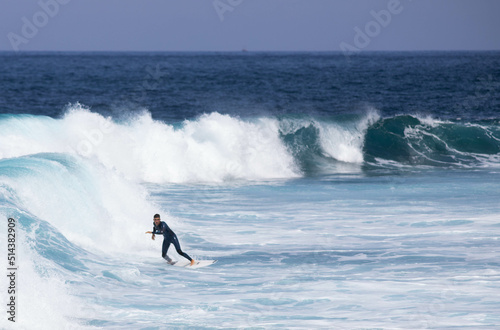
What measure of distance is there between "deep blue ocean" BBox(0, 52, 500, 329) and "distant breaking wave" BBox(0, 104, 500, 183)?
87mm

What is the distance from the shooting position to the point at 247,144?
28.8 metres

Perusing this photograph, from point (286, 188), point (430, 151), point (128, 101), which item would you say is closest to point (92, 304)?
point (286, 188)

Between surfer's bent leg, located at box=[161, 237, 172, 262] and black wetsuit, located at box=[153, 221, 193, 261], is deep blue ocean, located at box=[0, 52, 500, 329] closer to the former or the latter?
surfer's bent leg, located at box=[161, 237, 172, 262]

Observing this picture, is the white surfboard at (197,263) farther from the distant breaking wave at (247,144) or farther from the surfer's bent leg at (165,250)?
the distant breaking wave at (247,144)

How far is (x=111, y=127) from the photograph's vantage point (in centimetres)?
2838

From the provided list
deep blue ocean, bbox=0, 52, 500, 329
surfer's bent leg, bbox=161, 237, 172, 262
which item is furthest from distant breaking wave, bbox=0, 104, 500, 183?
surfer's bent leg, bbox=161, 237, 172, 262

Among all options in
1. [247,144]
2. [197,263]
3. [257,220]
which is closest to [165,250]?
[197,263]

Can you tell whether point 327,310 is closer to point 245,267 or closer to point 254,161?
point 245,267

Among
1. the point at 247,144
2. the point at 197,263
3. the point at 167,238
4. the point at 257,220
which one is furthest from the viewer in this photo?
the point at 247,144

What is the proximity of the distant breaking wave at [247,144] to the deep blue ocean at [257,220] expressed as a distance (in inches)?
3.4

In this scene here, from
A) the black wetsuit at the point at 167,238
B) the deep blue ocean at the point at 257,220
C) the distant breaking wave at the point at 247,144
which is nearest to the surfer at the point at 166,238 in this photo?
the black wetsuit at the point at 167,238

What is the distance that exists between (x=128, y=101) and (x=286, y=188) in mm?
33187

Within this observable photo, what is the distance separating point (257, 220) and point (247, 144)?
11573mm

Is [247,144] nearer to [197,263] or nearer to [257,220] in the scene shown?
[257,220]
